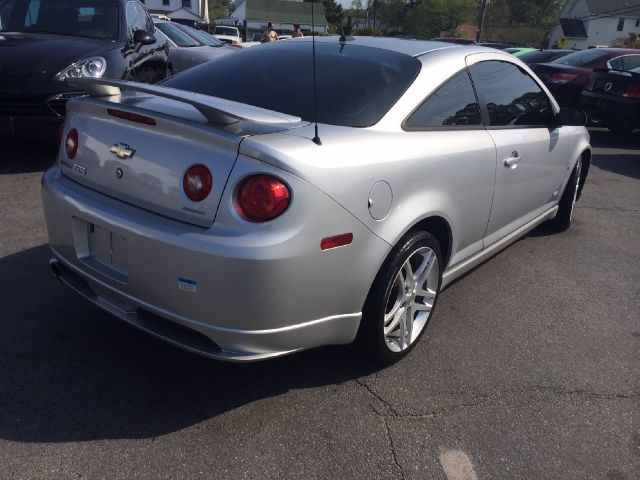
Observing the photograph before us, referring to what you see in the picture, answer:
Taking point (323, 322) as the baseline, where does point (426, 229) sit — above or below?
above

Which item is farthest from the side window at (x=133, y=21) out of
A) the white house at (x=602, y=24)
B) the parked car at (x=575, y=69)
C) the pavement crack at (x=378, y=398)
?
the white house at (x=602, y=24)

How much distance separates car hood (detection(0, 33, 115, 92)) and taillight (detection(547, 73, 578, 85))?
8735 mm

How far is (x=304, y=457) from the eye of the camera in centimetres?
229

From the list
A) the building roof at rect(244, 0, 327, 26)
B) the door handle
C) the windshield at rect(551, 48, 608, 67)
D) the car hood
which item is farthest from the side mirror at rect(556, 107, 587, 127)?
the building roof at rect(244, 0, 327, 26)

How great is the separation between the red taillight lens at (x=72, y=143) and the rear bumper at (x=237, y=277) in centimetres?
24

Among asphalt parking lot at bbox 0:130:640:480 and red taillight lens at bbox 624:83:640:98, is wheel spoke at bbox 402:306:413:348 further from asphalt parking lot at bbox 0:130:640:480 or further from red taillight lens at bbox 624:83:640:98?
red taillight lens at bbox 624:83:640:98

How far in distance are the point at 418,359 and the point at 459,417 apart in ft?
1.60

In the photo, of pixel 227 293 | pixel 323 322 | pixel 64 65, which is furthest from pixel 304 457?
pixel 64 65

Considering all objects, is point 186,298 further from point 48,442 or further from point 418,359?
point 418,359

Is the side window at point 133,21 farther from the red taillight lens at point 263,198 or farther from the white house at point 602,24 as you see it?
the white house at point 602,24

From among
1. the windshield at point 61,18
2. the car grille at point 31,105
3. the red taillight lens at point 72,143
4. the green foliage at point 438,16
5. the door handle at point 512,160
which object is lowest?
the door handle at point 512,160

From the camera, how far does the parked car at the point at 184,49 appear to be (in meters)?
8.70

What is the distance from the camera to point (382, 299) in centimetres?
263

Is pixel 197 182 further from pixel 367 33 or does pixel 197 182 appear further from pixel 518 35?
pixel 518 35
